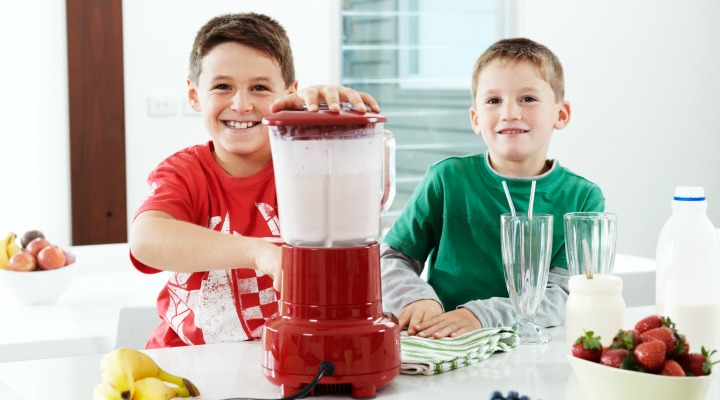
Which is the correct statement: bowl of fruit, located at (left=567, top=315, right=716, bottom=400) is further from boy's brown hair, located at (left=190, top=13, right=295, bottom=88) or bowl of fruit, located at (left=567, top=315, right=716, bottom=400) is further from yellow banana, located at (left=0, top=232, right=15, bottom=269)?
yellow banana, located at (left=0, top=232, right=15, bottom=269)

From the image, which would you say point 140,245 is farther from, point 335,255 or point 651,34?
point 651,34

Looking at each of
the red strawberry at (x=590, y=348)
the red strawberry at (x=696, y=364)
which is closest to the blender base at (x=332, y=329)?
the red strawberry at (x=590, y=348)

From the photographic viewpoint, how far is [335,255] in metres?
1.07

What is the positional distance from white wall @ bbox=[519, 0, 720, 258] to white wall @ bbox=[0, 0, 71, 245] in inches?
86.5

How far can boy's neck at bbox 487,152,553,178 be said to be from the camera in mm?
1636

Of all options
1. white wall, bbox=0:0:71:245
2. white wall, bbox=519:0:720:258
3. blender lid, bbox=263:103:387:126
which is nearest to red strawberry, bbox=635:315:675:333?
blender lid, bbox=263:103:387:126

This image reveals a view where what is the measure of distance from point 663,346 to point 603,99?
398cm

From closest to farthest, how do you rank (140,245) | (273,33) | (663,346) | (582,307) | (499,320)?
(663,346), (582,307), (140,245), (499,320), (273,33)

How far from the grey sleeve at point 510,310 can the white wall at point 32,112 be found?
2479 millimetres

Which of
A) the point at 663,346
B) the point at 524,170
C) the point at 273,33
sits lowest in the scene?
the point at 663,346

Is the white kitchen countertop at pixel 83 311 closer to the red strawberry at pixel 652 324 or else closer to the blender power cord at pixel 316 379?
the blender power cord at pixel 316 379

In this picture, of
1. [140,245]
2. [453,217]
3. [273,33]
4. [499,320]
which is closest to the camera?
[140,245]

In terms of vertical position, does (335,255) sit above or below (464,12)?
below

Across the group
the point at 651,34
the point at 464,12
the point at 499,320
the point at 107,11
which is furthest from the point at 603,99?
the point at 499,320
